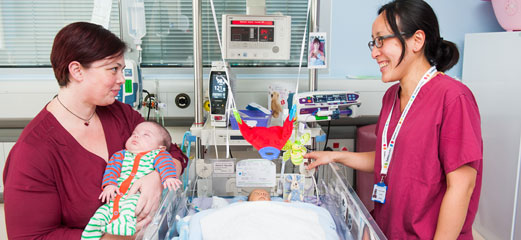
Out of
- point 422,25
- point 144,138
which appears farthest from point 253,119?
point 422,25

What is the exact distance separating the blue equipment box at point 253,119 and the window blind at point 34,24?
60.5 inches

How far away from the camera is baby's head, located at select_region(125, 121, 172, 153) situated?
168cm

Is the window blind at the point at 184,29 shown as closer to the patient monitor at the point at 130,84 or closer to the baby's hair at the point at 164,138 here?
the patient monitor at the point at 130,84

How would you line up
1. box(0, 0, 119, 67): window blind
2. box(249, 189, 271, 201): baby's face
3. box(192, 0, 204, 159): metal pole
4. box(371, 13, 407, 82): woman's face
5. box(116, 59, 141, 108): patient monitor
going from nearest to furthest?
box(371, 13, 407, 82): woman's face
box(249, 189, 271, 201): baby's face
box(192, 0, 204, 159): metal pole
box(116, 59, 141, 108): patient monitor
box(0, 0, 119, 67): window blind

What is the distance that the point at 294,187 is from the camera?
1846mm

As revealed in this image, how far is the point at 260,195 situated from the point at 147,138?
0.54m

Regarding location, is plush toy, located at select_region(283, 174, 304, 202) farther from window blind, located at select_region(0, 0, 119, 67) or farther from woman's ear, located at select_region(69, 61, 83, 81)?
window blind, located at select_region(0, 0, 119, 67)

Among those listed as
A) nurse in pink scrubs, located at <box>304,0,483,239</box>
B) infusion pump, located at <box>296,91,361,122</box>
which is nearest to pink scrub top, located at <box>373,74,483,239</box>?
nurse in pink scrubs, located at <box>304,0,483,239</box>

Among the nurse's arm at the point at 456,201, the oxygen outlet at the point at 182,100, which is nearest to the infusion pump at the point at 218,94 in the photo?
the oxygen outlet at the point at 182,100

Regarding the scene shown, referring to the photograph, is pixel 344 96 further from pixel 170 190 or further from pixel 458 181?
pixel 170 190

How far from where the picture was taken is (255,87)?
3.03 metres

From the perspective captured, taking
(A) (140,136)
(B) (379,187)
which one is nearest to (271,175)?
(B) (379,187)

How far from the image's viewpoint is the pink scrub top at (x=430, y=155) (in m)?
1.38

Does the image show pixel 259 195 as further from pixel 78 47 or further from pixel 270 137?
pixel 78 47
